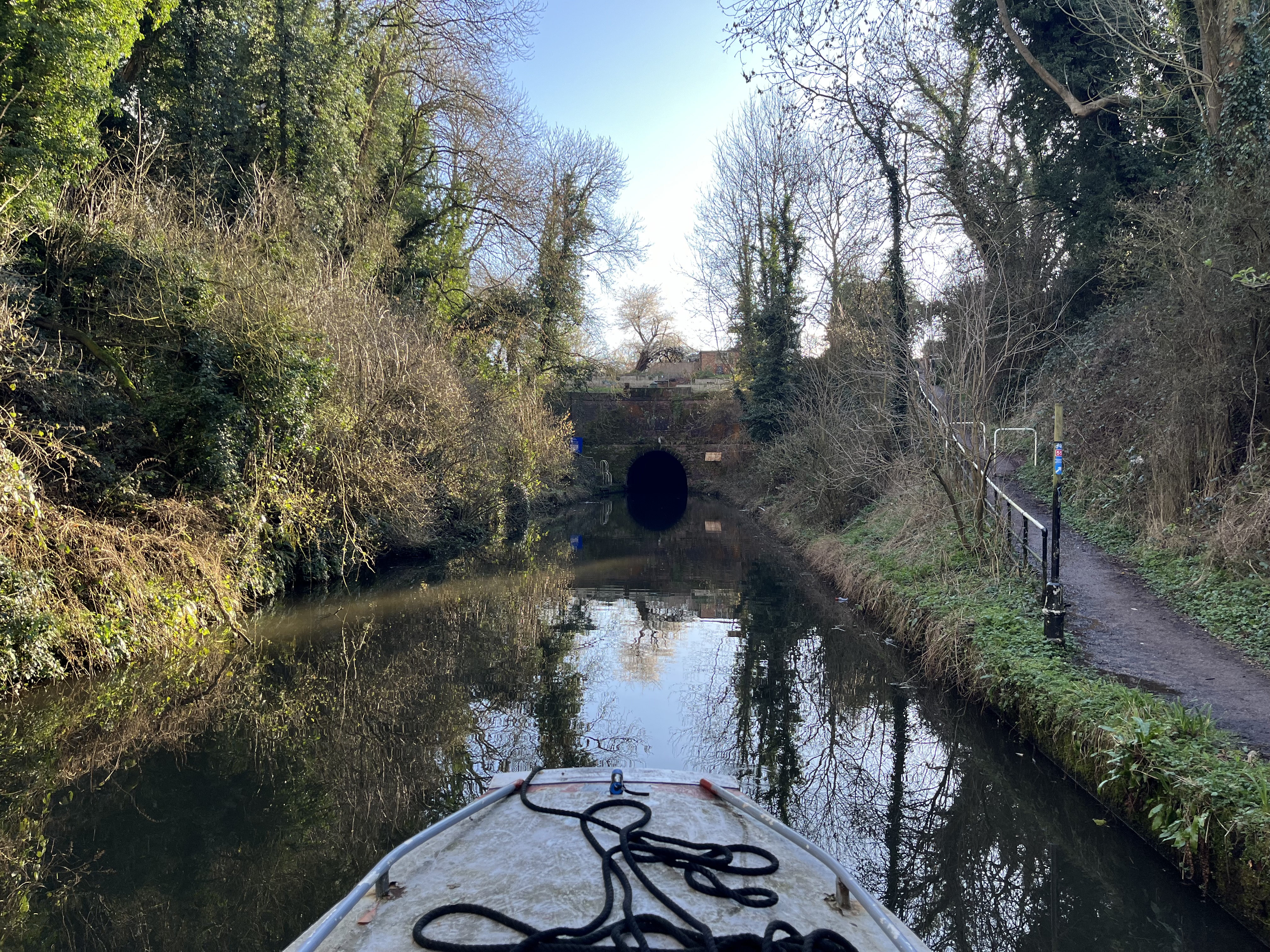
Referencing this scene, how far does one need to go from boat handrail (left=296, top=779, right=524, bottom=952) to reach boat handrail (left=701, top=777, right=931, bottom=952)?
114cm

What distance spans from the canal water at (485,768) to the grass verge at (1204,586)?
240 cm

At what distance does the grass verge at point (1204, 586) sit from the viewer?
7402mm

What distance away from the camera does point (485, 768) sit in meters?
6.70

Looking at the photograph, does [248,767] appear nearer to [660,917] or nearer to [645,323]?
[660,917]

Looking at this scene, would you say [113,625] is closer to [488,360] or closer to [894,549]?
[894,549]

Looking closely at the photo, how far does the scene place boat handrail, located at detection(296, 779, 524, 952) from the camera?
273cm

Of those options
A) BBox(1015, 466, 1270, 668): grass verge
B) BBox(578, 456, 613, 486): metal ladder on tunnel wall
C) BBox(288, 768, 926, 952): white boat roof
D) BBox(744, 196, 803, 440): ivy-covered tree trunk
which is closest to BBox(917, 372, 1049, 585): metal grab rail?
BBox(1015, 466, 1270, 668): grass verge

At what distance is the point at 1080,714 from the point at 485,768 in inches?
187

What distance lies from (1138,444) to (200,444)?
44.3ft

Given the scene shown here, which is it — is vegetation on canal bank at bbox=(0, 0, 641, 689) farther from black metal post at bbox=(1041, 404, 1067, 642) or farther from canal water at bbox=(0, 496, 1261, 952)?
black metal post at bbox=(1041, 404, 1067, 642)

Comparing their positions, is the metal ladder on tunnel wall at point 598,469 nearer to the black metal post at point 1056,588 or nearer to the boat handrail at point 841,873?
the black metal post at point 1056,588

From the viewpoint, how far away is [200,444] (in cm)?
1034

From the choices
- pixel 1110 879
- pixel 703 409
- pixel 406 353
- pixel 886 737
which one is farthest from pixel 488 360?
pixel 1110 879

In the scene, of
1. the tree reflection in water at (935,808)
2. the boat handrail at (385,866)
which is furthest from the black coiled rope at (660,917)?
the tree reflection in water at (935,808)
